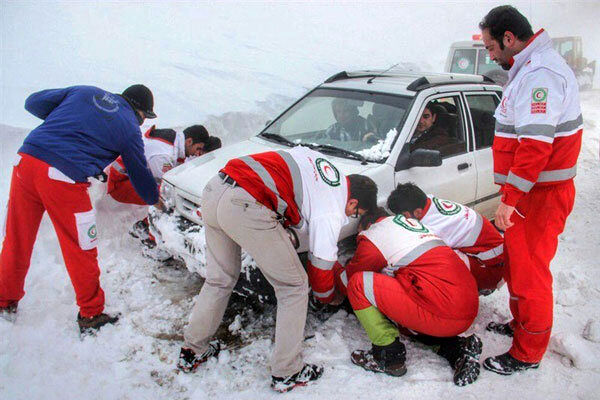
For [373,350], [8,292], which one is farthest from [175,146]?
[373,350]

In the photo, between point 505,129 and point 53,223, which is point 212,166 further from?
point 505,129

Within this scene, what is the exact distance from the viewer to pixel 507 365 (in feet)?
8.39

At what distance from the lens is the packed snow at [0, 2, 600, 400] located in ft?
8.00

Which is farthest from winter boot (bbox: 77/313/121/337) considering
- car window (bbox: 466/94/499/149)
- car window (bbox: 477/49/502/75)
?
car window (bbox: 477/49/502/75)

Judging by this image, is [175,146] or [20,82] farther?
[20,82]

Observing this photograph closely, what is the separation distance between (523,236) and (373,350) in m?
1.10

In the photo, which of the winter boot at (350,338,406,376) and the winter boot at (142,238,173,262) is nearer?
the winter boot at (350,338,406,376)

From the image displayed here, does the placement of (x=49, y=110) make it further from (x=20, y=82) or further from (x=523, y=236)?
(x=20, y=82)

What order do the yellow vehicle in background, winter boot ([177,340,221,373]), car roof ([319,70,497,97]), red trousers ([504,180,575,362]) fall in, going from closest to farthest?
1. red trousers ([504,180,575,362])
2. winter boot ([177,340,221,373])
3. car roof ([319,70,497,97])
4. the yellow vehicle in background

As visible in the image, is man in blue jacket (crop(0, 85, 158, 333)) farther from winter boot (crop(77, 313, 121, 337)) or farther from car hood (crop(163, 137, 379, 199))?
car hood (crop(163, 137, 379, 199))

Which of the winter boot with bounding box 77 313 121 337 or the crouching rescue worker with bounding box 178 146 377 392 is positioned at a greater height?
the crouching rescue worker with bounding box 178 146 377 392

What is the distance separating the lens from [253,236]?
7.44 ft

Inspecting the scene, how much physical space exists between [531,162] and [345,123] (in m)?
1.63

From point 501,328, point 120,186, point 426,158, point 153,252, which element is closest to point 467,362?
point 501,328
